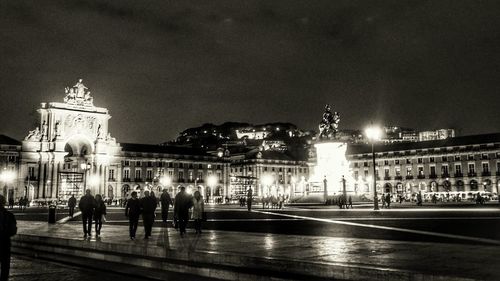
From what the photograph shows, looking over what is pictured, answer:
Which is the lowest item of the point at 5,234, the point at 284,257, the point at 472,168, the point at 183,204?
the point at 284,257

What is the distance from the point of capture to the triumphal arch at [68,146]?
9562 centimetres

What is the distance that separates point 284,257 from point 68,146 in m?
103

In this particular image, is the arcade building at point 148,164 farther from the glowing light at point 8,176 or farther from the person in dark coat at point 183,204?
the person in dark coat at point 183,204

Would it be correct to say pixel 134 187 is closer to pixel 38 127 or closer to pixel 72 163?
pixel 72 163

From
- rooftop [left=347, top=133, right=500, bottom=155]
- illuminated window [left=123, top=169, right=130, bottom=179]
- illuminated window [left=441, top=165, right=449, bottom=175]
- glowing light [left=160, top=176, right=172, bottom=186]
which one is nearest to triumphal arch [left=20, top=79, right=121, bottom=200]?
illuminated window [left=123, top=169, right=130, bottom=179]

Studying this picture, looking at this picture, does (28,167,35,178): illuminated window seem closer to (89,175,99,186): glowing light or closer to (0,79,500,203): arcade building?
(0,79,500,203): arcade building

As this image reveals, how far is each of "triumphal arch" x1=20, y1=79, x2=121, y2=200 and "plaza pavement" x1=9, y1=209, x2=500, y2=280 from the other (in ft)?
265

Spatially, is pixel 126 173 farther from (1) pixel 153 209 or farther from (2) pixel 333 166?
(1) pixel 153 209

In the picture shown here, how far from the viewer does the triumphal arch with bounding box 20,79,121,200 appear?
95.6 meters

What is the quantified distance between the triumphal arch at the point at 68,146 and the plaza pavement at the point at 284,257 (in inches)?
3182

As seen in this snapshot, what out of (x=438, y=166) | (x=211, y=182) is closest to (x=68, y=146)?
(x=211, y=182)

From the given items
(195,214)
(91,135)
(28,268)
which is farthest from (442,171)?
(28,268)

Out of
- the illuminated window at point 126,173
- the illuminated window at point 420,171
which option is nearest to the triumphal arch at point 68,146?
the illuminated window at point 126,173

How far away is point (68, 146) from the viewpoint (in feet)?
349
